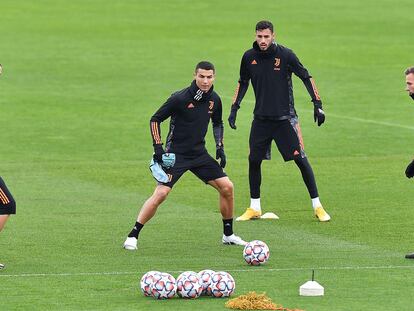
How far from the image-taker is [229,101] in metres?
36.2

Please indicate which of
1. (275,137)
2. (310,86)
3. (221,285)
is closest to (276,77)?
(310,86)

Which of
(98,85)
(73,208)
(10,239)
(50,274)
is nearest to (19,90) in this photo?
(98,85)

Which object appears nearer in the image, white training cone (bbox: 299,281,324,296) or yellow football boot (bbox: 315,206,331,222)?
white training cone (bbox: 299,281,324,296)

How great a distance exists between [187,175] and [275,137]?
219 inches

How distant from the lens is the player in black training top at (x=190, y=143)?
1795 centimetres

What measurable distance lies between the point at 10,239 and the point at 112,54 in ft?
86.0

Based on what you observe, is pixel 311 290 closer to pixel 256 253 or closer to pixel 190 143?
pixel 256 253

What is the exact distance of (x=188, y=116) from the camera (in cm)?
1814

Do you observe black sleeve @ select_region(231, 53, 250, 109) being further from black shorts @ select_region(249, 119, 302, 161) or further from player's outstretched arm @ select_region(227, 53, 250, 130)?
black shorts @ select_region(249, 119, 302, 161)

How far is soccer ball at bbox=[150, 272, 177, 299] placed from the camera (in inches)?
569

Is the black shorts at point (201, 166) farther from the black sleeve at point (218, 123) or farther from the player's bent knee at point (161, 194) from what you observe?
the black sleeve at point (218, 123)

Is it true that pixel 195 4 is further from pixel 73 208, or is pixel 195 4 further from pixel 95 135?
pixel 73 208

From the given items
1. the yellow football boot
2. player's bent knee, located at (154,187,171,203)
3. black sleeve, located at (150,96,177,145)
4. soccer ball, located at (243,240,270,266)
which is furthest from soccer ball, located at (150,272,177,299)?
the yellow football boot

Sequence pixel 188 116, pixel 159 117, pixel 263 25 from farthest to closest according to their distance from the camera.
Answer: pixel 263 25, pixel 188 116, pixel 159 117
